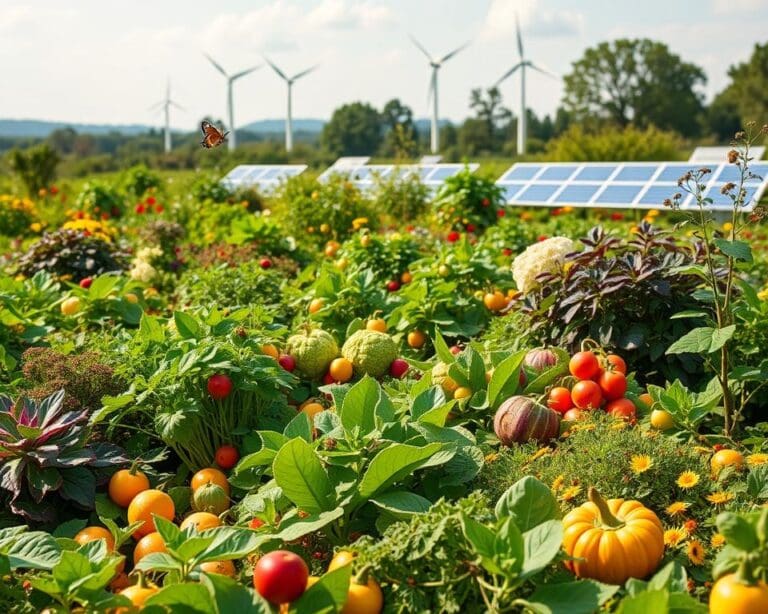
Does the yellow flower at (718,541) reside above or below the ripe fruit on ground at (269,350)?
below

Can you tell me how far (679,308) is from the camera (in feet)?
14.8

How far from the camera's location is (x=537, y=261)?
5164 mm

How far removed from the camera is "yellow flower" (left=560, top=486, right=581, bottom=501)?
2910mm

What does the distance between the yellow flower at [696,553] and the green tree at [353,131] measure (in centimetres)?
6487

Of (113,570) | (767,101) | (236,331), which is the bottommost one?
(113,570)

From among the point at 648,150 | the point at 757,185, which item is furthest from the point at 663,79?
the point at 757,185

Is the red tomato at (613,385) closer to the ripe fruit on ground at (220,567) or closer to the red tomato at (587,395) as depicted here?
the red tomato at (587,395)

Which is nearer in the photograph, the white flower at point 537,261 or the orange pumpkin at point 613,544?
the orange pumpkin at point 613,544

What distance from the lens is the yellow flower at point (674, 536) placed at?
9.03 feet

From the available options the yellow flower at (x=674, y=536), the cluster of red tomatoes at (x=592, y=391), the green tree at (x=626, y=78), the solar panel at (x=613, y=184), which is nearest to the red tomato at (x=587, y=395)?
the cluster of red tomatoes at (x=592, y=391)

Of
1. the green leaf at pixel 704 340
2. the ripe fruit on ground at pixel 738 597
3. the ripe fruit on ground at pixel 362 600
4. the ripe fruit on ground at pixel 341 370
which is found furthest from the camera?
the ripe fruit on ground at pixel 341 370

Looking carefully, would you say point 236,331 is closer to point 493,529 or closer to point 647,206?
point 493,529

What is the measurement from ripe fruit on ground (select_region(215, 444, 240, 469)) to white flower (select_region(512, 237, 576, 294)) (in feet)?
7.39

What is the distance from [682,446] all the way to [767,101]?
55526mm
